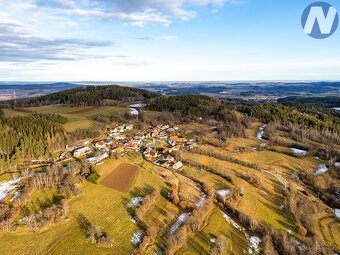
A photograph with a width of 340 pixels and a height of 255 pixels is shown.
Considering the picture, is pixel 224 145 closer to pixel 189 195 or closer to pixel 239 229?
pixel 189 195

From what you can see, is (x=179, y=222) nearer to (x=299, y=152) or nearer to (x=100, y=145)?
(x=100, y=145)

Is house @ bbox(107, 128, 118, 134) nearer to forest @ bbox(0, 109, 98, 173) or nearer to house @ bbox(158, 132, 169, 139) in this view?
forest @ bbox(0, 109, 98, 173)

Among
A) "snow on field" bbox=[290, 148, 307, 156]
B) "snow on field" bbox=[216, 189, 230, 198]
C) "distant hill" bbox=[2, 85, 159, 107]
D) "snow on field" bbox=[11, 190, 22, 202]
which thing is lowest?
"snow on field" bbox=[290, 148, 307, 156]

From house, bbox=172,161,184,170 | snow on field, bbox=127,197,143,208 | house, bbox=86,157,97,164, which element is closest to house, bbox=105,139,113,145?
house, bbox=86,157,97,164

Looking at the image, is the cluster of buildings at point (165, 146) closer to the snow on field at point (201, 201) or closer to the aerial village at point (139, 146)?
the aerial village at point (139, 146)

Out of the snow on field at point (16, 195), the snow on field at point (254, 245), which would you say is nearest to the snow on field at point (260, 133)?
the snow on field at point (254, 245)

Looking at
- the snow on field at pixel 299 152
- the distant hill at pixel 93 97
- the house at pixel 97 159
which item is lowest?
the snow on field at pixel 299 152
